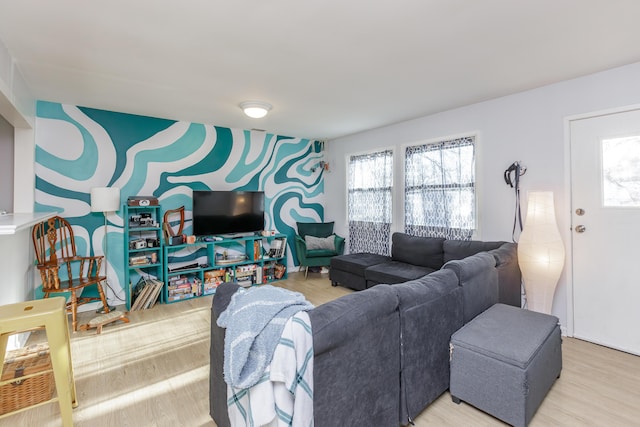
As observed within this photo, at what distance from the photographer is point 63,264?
3533 mm

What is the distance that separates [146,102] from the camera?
3.44 meters

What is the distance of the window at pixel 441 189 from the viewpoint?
3700mm

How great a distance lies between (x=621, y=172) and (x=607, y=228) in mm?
492

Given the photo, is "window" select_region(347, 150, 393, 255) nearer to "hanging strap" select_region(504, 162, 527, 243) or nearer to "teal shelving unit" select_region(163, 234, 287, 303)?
"teal shelving unit" select_region(163, 234, 287, 303)

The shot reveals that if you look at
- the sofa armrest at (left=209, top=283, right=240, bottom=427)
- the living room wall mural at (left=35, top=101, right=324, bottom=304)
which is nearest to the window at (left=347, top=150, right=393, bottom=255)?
the living room wall mural at (left=35, top=101, right=324, bottom=304)

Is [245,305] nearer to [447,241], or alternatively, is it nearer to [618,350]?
[447,241]

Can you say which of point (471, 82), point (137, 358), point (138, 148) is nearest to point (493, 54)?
point (471, 82)

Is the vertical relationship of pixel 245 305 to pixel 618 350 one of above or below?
above

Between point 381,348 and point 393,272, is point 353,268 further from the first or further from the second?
point 381,348

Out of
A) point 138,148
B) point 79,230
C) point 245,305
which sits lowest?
point 245,305

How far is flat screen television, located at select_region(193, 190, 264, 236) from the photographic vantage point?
4.26 m

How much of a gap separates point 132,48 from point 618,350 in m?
4.62

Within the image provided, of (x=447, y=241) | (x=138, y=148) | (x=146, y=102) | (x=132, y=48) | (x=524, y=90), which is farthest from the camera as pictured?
(x=138, y=148)

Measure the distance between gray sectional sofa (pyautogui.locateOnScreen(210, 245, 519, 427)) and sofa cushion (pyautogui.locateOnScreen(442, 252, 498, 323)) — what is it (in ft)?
0.04
